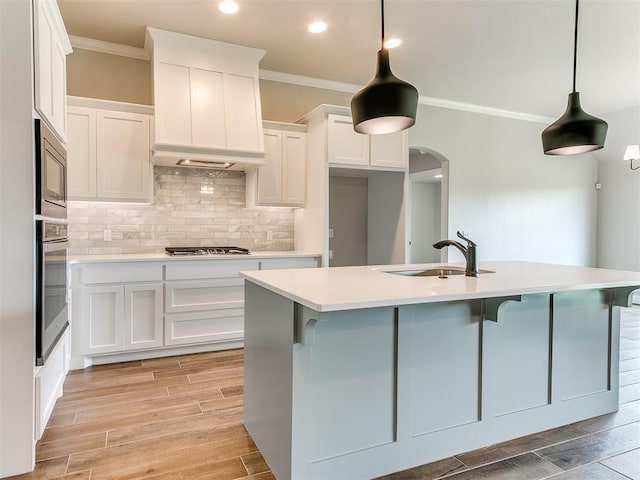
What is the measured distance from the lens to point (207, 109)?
369 centimetres

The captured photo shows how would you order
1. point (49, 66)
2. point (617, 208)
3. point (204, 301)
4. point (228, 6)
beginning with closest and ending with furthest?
point (49, 66), point (228, 6), point (204, 301), point (617, 208)

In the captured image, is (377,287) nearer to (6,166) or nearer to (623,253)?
(6,166)

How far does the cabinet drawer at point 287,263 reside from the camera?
3861mm

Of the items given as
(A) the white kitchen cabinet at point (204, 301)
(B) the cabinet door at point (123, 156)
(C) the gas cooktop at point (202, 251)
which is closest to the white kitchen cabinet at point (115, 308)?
(A) the white kitchen cabinet at point (204, 301)

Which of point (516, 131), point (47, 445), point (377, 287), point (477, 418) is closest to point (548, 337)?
point (477, 418)

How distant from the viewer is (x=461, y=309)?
80.8 inches

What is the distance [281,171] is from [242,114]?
2.26 ft

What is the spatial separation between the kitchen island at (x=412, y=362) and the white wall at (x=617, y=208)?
16.2ft

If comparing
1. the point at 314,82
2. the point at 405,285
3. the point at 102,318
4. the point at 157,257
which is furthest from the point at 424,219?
the point at 405,285

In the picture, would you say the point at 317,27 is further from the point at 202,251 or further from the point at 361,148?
the point at 202,251

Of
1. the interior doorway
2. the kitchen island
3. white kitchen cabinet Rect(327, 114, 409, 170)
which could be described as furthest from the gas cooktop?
the interior doorway

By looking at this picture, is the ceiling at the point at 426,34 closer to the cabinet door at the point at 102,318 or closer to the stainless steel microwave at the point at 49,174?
the stainless steel microwave at the point at 49,174

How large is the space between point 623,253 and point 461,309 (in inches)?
237

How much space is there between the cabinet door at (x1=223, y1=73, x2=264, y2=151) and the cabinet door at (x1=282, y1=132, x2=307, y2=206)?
428 millimetres
